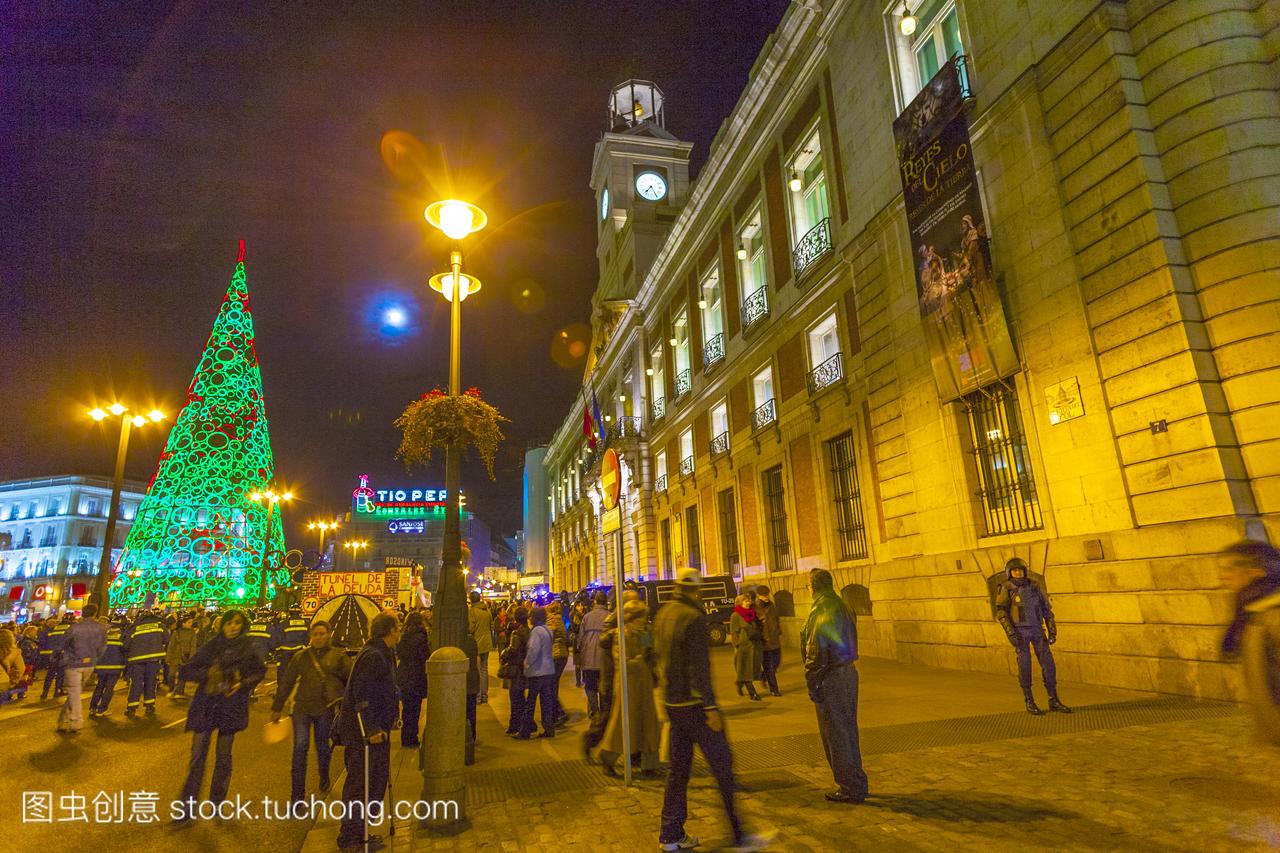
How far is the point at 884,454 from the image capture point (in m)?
14.5

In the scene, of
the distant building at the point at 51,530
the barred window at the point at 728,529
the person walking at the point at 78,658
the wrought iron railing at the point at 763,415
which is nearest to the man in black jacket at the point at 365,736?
the person walking at the point at 78,658

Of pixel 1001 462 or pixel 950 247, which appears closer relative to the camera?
pixel 1001 462

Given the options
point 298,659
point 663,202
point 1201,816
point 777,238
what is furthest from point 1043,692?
point 663,202

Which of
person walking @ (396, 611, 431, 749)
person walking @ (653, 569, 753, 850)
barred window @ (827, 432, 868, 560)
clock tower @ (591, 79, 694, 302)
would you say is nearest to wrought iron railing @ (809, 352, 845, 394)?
barred window @ (827, 432, 868, 560)

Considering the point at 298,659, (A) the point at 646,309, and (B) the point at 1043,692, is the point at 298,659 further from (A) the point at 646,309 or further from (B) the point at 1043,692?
(A) the point at 646,309

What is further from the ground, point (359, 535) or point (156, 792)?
point (359, 535)

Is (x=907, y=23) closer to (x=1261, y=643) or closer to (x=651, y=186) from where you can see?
(x=1261, y=643)

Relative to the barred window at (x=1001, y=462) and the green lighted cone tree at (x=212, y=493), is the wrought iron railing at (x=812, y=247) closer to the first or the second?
the barred window at (x=1001, y=462)

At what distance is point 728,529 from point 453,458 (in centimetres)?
1674

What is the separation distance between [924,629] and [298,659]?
11.2 metres

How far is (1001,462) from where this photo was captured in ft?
38.5

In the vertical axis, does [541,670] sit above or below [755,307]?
below

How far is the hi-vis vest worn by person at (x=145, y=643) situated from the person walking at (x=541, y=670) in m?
7.94

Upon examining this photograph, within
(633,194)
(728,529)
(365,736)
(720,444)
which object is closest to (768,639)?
(365,736)
